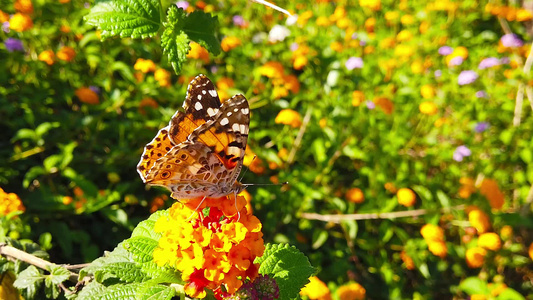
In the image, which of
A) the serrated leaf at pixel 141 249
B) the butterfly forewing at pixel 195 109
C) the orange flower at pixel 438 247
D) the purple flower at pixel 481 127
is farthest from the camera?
the purple flower at pixel 481 127

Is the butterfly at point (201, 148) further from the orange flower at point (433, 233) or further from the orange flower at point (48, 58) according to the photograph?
the orange flower at point (433, 233)

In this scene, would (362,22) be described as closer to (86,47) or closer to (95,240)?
(86,47)

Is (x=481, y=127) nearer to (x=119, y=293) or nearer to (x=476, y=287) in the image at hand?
(x=476, y=287)

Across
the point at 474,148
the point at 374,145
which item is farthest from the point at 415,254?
the point at 474,148

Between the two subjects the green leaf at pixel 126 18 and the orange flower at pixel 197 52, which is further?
the orange flower at pixel 197 52

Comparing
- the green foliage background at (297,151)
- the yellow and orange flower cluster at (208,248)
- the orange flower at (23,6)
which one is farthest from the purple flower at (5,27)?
the yellow and orange flower cluster at (208,248)

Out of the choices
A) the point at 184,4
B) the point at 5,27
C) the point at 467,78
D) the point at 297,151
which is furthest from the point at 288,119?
the point at 467,78
